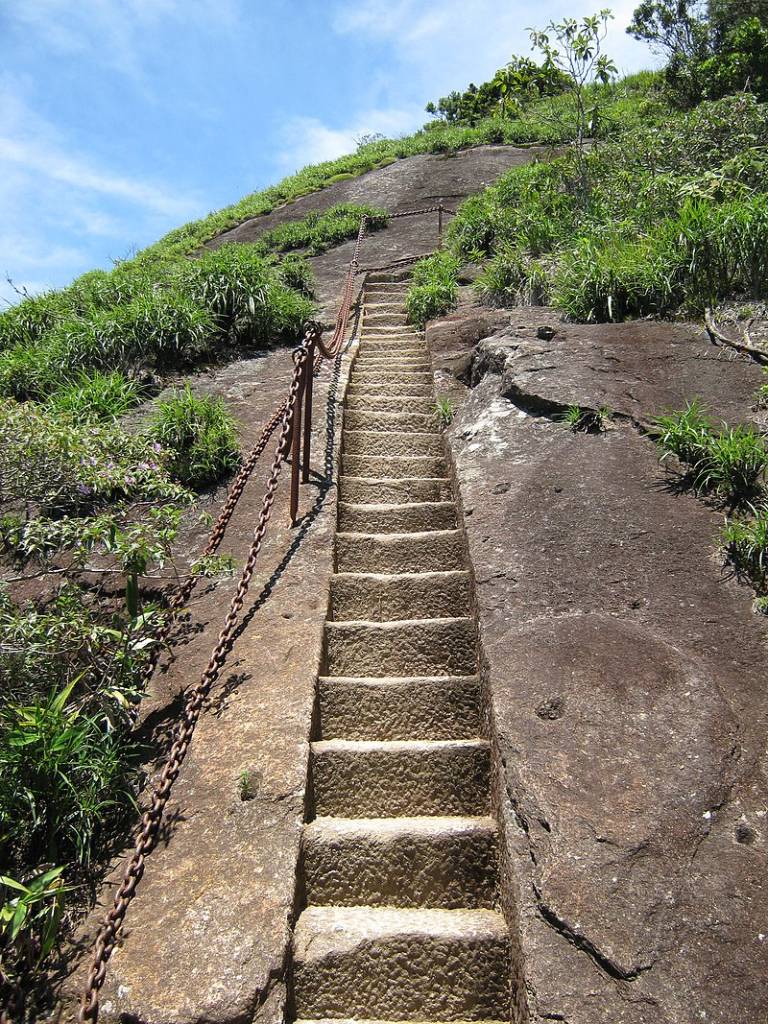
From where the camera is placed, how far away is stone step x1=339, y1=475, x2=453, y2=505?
4836mm

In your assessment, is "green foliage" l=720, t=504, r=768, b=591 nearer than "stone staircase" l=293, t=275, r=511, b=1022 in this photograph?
No

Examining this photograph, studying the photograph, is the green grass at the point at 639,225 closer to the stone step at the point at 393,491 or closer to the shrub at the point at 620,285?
the shrub at the point at 620,285

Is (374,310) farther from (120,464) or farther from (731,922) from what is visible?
(731,922)

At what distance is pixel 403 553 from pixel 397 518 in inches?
15.7

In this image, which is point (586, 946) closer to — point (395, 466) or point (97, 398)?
point (395, 466)

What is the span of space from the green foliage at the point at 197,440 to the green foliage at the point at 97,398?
821mm

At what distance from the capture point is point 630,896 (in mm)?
2242

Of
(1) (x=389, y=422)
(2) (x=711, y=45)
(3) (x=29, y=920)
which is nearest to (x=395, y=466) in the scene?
(1) (x=389, y=422)

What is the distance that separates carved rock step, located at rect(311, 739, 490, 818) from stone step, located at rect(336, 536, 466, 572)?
4.38 feet

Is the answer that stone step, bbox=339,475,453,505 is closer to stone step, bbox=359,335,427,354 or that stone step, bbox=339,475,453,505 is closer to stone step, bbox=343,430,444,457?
stone step, bbox=343,430,444,457

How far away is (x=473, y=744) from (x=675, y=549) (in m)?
1.47

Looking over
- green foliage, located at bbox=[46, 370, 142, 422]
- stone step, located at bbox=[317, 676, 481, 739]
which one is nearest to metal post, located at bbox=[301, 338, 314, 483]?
stone step, located at bbox=[317, 676, 481, 739]

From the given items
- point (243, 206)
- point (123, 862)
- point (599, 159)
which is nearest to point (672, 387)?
point (123, 862)

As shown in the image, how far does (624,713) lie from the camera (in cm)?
280
